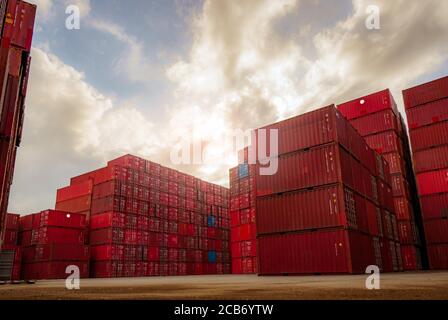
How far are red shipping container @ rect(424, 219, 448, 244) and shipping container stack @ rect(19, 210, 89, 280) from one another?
103ft

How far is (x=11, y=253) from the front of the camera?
698 inches

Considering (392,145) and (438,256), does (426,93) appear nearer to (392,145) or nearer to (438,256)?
(392,145)

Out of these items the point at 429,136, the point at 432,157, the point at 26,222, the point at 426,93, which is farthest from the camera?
the point at 26,222

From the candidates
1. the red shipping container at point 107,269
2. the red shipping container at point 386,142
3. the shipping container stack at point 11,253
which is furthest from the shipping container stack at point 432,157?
the shipping container stack at point 11,253

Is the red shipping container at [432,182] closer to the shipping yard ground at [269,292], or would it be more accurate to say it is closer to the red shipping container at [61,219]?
the shipping yard ground at [269,292]

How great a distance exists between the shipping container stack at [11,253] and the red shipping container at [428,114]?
32266 mm

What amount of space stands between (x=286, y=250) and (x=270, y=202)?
2.63 meters

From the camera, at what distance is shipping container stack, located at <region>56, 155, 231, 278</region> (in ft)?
111

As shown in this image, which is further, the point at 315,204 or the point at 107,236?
the point at 107,236

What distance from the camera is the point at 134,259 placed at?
34875mm

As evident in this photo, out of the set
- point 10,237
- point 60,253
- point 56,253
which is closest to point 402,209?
point 60,253

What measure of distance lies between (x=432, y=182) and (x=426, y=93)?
8.10 meters
